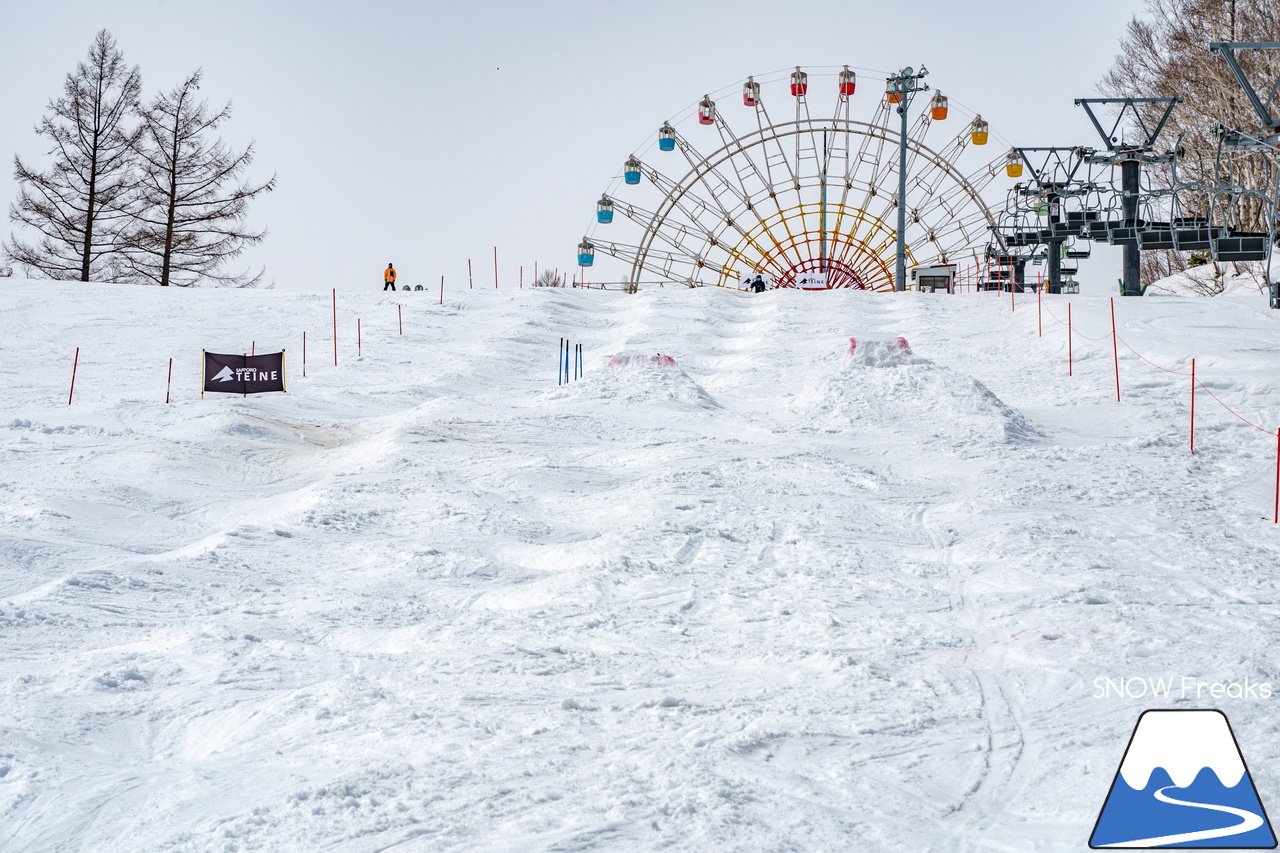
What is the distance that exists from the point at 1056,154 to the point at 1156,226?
4.90 m

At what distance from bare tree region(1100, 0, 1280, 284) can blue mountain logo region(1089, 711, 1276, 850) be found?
1054 inches

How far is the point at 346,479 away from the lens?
10492 mm

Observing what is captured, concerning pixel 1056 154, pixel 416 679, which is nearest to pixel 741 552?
pixel 416 679

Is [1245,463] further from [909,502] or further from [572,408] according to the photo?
[572,408]

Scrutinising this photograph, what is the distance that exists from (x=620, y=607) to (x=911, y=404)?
26.7 feet

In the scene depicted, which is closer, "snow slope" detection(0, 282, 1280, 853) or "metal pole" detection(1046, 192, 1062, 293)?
"snow slope" detection(0, 282, 1280, 853)

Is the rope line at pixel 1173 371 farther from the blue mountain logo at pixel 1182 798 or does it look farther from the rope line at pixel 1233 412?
the blue mountain logo at pixel 1182 798

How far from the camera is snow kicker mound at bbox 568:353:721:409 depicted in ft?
49.8

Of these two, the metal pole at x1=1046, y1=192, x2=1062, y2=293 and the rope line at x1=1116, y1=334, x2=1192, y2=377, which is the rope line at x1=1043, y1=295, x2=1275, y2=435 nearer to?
the rope line at x1=1116, y1=334, x2=1192, y2=377

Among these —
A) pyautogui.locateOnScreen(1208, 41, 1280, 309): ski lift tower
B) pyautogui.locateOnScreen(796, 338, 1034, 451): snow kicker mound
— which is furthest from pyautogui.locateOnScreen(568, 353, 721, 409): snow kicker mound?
pyautogui.locateOnScreen(1208, 41, 1280, 309): ski lift tower

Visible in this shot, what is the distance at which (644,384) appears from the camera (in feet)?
51.4

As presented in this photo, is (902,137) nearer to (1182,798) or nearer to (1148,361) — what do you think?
(1148,361)

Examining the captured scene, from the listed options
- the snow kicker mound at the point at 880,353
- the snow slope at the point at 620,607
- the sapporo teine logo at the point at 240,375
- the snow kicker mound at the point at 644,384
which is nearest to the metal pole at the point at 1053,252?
the snow slope at the point at 620,607

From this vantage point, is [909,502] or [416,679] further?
[909,502]
